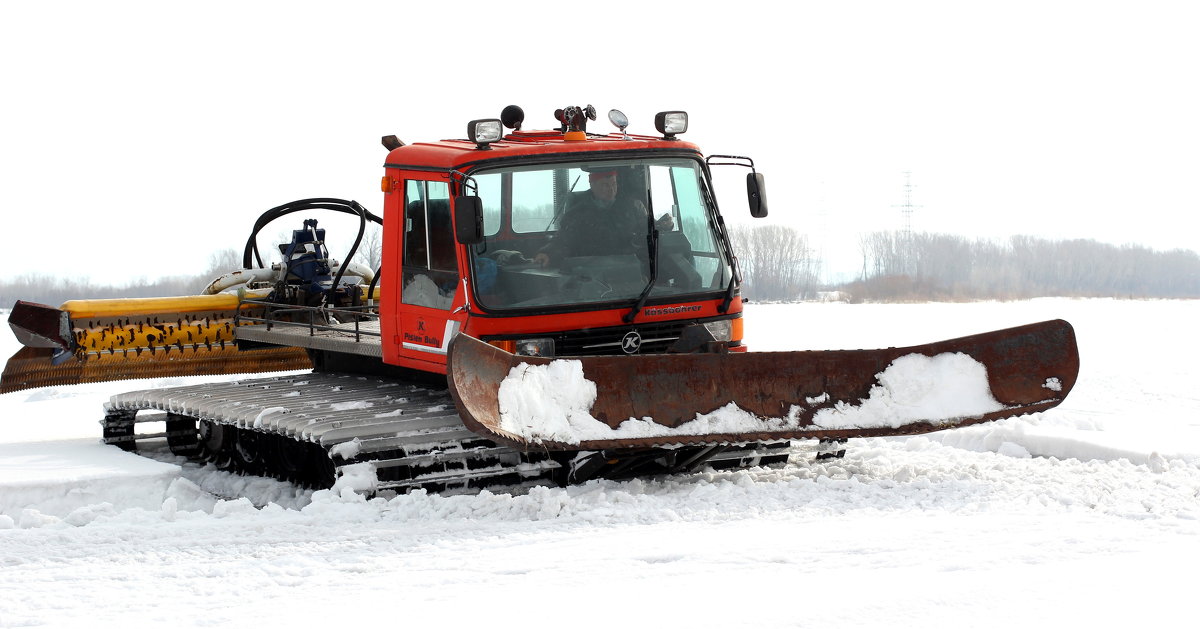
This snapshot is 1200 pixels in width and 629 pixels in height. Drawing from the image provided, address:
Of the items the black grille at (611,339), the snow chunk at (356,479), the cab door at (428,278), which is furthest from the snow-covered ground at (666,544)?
the cab door at (428,278)

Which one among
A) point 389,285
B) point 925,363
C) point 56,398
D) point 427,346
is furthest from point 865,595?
point 56,398

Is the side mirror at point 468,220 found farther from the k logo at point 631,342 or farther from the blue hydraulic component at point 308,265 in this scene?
the blue hydraulic component at point 308,265

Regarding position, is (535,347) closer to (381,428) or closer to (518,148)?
(381,428)

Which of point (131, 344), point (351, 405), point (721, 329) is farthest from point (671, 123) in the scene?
point (131, 344)

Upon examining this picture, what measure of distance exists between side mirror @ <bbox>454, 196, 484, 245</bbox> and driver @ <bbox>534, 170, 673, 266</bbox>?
501 millimetres

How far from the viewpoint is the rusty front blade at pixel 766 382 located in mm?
6820

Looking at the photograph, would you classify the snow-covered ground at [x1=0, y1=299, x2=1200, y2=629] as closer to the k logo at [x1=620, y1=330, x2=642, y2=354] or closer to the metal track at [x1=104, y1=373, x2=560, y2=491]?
the metal track at [x1=104, y1=373, x2=560, y2=491]

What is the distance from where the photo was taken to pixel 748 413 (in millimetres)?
7441

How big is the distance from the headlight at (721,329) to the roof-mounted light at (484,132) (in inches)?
68.0

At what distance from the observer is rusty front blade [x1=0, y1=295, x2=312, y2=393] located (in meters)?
9.89

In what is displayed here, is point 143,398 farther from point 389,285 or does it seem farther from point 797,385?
point 797,385

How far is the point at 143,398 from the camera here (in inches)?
373

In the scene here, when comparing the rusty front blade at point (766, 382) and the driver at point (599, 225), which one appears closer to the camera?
the rusty front blade at point (766, 382)

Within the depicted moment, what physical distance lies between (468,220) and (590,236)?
0.83m
